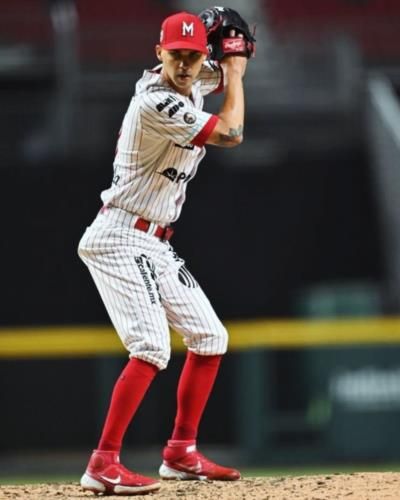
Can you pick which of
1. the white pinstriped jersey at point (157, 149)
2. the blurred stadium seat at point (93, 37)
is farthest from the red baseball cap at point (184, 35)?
the blurred stadium seat at point (93, 37)

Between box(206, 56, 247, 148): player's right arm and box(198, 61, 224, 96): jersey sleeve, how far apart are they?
173mm

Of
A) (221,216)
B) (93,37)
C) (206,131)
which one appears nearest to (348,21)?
(221,216)

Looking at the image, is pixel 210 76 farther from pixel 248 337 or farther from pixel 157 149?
pixel 248 337

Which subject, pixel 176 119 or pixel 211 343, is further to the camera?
pixel 211 343

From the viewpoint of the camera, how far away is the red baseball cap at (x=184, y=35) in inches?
177

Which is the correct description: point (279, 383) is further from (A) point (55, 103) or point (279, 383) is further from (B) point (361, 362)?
(A) point (55, 103)

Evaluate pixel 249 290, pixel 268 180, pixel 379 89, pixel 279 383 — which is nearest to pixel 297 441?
pixel 279 383

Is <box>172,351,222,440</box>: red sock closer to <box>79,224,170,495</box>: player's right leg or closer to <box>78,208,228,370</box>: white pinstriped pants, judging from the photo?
<box>78,208,228,370</box>: white pinstriped pants

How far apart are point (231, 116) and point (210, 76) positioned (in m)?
0.37

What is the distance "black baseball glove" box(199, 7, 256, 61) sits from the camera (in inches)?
187

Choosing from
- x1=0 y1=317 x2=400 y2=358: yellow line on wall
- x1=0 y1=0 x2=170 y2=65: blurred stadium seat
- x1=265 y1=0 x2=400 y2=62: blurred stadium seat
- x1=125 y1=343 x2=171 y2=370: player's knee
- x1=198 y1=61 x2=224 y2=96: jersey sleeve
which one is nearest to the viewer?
x1=125 y1=343 x2=171 y2=370: player's knee

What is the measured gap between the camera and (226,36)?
4785mm

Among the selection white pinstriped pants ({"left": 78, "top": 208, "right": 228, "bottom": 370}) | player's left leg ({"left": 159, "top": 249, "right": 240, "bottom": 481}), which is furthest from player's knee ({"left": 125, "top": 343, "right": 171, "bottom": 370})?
player's left leg ({"left": 159, "top": 249, "right": 240, "bottom": 481})

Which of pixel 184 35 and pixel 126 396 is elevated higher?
pixel 184 35
